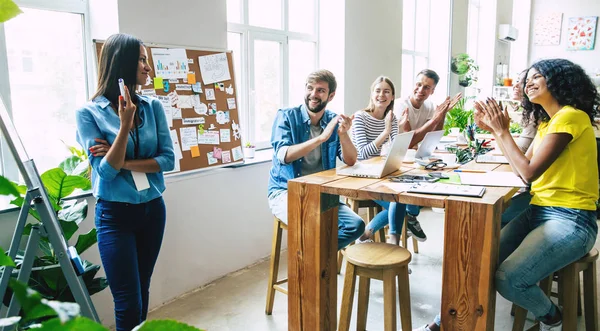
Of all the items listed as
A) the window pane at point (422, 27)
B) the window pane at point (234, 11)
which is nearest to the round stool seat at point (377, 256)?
the window pane at point (234, 11)

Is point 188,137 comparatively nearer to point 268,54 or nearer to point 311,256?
point 311,256

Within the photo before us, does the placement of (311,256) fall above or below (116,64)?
below

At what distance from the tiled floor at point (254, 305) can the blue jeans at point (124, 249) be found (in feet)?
2.10

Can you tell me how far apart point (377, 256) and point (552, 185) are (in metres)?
0.82

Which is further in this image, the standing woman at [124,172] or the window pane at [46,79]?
the window pane at [46,79]

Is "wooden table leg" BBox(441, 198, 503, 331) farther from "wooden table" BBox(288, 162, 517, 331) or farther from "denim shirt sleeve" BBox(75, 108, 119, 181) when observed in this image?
"denim shirt sleeve" BBox(75, 108, 119, 181)

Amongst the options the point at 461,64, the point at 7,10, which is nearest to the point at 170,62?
the point at 7,10

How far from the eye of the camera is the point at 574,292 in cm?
203

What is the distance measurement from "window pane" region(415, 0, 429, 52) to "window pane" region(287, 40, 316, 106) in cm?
264

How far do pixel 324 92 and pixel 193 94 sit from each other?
80 cm

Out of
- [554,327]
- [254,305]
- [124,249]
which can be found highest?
→ [124,249]

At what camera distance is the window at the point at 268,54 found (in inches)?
135

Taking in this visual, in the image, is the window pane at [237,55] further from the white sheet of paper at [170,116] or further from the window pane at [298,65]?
the white sheet of paper at [170,116]

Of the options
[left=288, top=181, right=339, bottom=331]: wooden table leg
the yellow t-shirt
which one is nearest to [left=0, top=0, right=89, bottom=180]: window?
[left=288, top=181, right=339, bottom=331]: wooden table leg
